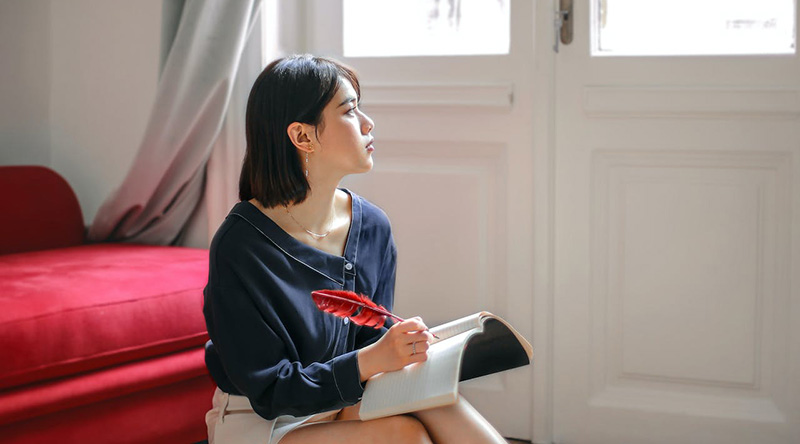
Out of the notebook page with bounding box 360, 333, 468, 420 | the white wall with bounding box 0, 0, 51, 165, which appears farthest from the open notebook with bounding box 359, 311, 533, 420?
the white wall with bounding box 0, 0, 51, 165

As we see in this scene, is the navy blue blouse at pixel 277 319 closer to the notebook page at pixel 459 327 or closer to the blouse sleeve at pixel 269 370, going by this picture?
the blouse sleeve at pixel 269 370

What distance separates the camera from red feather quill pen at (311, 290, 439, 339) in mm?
1236

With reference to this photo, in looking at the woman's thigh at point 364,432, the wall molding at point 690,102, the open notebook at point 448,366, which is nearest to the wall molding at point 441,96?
the wall molding at point 690,102

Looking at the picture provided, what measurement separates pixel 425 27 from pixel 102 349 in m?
1.21

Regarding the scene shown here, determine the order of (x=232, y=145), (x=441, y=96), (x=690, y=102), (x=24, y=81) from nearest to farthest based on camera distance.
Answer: (x=690, y=102), (x=441, y=96), (x=232, y=145), (x=24, y=81)

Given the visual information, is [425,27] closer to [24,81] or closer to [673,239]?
[673,239]

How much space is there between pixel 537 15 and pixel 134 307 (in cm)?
122

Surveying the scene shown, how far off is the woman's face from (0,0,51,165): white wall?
5.19ft

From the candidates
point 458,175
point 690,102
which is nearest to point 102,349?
point 458,175

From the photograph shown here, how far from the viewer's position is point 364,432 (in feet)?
4.32

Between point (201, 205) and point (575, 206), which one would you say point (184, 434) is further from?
point (575, 206)

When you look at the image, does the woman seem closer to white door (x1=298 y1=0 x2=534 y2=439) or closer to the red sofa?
the red sofa

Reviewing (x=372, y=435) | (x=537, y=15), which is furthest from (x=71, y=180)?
(x=372, y=435)

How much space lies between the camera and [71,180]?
8.95 ft
